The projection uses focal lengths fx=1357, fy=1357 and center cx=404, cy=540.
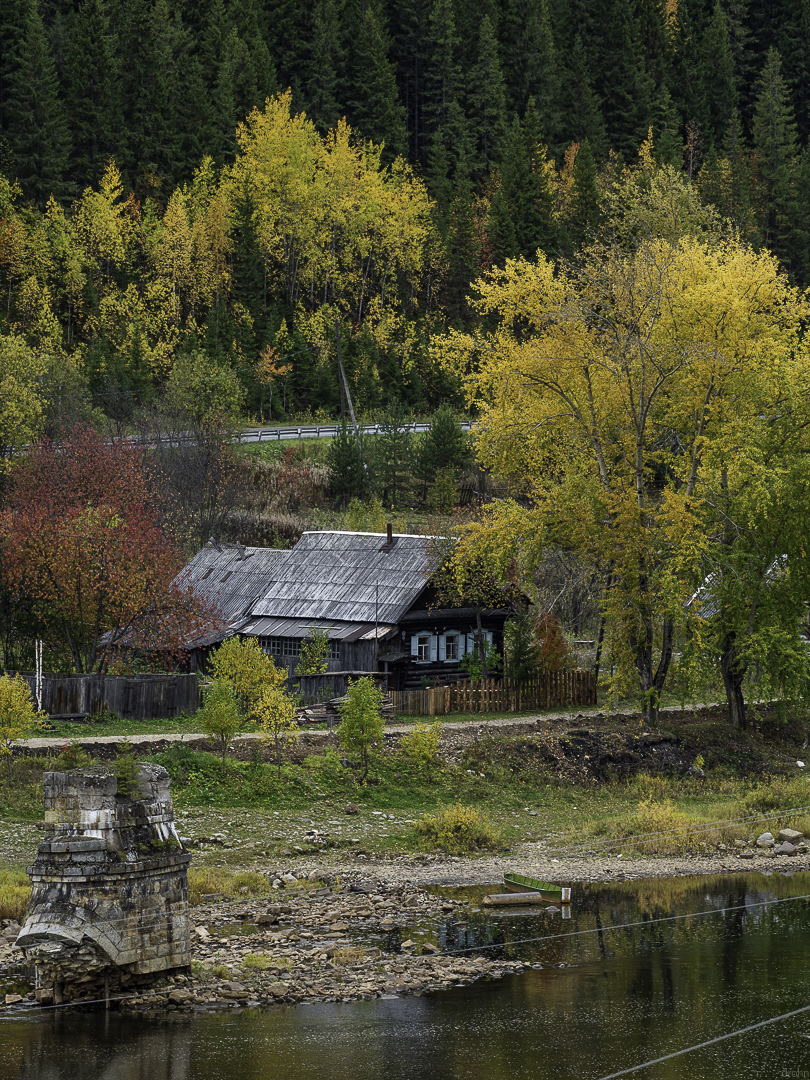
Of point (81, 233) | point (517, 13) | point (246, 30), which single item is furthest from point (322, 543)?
point (517, 13)

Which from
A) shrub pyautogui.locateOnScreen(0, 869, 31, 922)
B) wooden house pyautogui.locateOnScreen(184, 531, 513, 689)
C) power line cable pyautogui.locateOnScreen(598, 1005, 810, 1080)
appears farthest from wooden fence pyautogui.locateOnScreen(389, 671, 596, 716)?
power line cable pyautogui.locateOnScreen(598, 1005, 810, 1080)

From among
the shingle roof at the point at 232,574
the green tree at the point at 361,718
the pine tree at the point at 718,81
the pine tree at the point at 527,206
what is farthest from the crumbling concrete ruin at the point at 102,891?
the pine tree at the point at 718,81

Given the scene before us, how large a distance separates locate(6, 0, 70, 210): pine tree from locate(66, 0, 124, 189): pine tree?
1.61 m

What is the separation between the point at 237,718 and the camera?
31922 millimetres

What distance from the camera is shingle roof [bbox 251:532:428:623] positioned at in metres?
43.3

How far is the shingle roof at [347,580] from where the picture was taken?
43.3 m

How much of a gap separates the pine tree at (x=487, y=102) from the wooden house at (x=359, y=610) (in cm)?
7181

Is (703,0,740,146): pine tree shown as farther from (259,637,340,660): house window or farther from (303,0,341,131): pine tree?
(259,637,340,660): house window

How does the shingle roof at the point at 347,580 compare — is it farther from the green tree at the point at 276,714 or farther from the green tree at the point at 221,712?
the green tree at the point at 221,712

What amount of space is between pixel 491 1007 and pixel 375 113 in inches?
3739

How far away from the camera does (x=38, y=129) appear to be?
89.7m

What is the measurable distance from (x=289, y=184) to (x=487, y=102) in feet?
98.1

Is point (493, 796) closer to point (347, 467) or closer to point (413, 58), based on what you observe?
point (347, 467)

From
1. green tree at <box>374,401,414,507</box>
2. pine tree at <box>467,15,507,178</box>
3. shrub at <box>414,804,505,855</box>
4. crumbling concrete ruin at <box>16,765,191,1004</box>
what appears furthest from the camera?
pine tree at <box>467,15,507,178</box>
